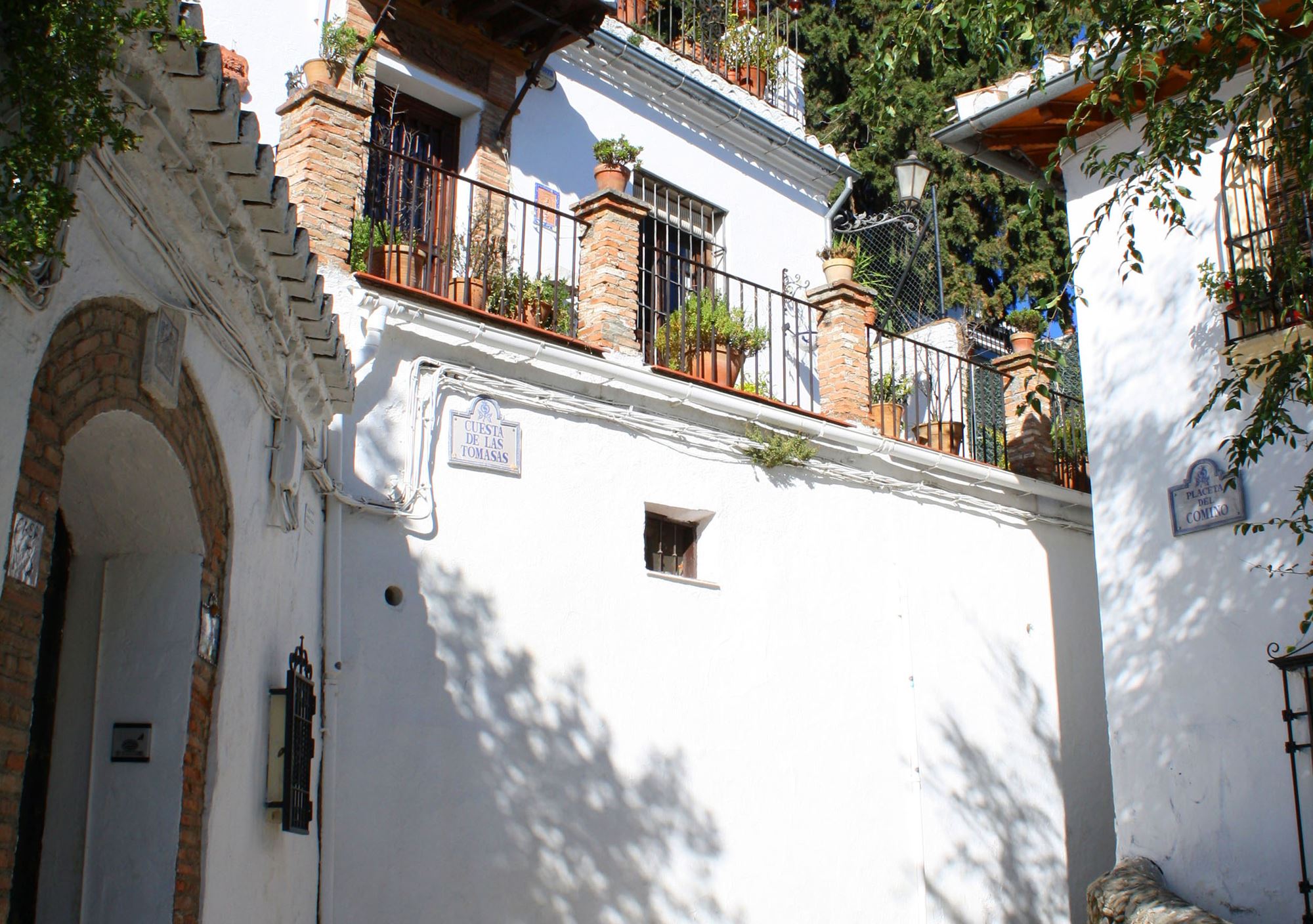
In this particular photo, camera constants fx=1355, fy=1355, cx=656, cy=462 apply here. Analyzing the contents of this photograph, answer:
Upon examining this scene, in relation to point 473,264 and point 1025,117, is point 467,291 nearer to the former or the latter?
point 473,264

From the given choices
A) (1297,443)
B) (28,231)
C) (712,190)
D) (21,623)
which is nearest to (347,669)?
(21,623)

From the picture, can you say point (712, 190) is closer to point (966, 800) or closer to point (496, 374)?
point (496, 374)

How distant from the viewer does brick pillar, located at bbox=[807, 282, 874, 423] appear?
10.5 metres

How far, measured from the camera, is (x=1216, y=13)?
5945mm

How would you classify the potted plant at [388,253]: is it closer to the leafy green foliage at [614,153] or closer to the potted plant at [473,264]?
the potted plant at [473,264]

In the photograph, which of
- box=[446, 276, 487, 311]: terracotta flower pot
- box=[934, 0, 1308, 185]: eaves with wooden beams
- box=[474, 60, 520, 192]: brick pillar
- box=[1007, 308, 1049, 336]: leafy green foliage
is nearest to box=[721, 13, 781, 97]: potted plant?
box=[474, 60, 520, 192]: brick pillar

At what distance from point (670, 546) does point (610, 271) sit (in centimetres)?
189

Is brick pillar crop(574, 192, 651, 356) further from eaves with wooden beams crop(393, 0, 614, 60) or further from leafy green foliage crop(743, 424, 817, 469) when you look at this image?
eaves with wooden beams crop(393, 0, 614, 60)

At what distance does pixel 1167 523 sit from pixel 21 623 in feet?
23.7

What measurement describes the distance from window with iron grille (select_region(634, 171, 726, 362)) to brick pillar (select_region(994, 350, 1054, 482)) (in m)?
2.80

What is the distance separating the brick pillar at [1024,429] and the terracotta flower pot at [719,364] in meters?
2.68

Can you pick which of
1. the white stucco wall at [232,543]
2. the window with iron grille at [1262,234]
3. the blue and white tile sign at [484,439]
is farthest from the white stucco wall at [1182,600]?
the white stucco wall at [232,543]

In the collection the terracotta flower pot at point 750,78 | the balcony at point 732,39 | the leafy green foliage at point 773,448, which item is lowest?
the leafy green foliage at point 773,448

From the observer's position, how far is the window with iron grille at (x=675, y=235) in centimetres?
1195
